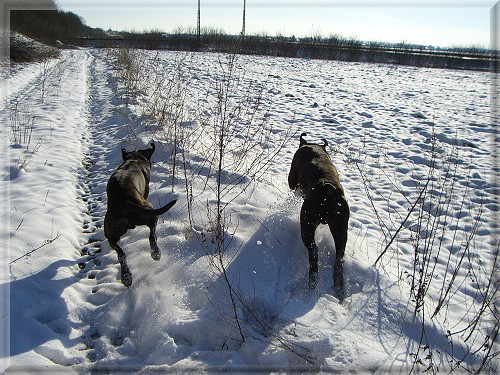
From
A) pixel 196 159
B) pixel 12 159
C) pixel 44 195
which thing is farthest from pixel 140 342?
pixel 12 159

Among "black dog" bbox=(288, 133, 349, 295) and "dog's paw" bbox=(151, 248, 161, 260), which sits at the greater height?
"black dog" bbox=(288, 133, 349, 295)

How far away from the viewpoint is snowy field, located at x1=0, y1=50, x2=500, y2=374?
2443 millimetres

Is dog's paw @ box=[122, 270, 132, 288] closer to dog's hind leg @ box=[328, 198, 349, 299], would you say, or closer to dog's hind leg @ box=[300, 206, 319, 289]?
dog's hind leg @ box=[300, 206, 319, 289]

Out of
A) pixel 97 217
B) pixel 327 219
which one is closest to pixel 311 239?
pixel 327 219

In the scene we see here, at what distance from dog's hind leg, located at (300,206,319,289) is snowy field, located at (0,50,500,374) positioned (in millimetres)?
113

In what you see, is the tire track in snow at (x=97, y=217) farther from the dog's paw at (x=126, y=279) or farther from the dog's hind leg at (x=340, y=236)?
the dog's hind leg at (x=340, y=236)

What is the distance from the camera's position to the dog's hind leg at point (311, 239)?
3.11 metres

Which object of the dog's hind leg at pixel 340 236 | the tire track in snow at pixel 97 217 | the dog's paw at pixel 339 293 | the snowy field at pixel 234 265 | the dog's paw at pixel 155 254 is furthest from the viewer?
the dog's paw at pixel 155 254

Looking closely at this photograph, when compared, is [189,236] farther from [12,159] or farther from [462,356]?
[12,159]

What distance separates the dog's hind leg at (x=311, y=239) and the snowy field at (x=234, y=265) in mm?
113

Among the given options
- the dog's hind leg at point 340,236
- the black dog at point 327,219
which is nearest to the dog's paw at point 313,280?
the black dog at point 327,219

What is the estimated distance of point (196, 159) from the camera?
5.71m

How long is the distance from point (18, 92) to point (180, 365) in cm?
1201

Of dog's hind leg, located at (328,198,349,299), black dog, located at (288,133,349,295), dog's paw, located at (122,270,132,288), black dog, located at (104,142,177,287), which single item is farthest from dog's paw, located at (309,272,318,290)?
dog's paw, located at (122,270,132,288)
